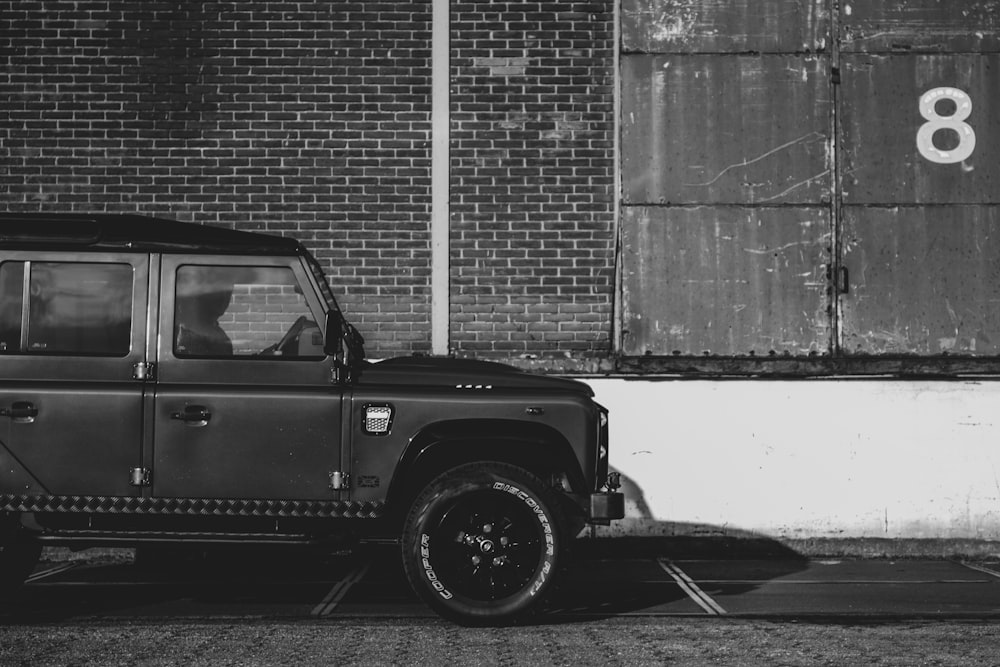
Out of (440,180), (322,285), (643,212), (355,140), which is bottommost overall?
(322,285)

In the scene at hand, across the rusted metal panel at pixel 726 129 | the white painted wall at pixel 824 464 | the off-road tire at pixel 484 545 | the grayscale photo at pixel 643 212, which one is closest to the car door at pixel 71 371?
the off-road tire at pixel 484 545

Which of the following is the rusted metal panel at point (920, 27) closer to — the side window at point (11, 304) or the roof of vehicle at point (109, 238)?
the roof of vehicle at point (109, 238)

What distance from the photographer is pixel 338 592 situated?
8258 mm

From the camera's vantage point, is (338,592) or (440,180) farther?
(440,180)

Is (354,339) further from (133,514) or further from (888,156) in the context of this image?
(888,156)

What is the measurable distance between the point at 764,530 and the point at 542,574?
422 centimetres

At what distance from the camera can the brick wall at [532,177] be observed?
11.1m

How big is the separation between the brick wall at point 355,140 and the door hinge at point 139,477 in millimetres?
4332

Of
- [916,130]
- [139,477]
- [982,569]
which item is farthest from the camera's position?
[916,130]

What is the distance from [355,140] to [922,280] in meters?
5.24

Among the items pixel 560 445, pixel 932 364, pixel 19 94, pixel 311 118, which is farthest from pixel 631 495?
pixel 19 94

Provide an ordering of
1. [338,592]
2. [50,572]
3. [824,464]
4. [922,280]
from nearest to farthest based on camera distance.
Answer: [338,592] → [50,572] → [824,464] → [922,280]

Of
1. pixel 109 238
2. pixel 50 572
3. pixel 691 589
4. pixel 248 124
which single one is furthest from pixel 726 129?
pixel 50 572

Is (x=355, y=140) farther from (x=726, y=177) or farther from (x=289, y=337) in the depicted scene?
(x=289, y=337)
